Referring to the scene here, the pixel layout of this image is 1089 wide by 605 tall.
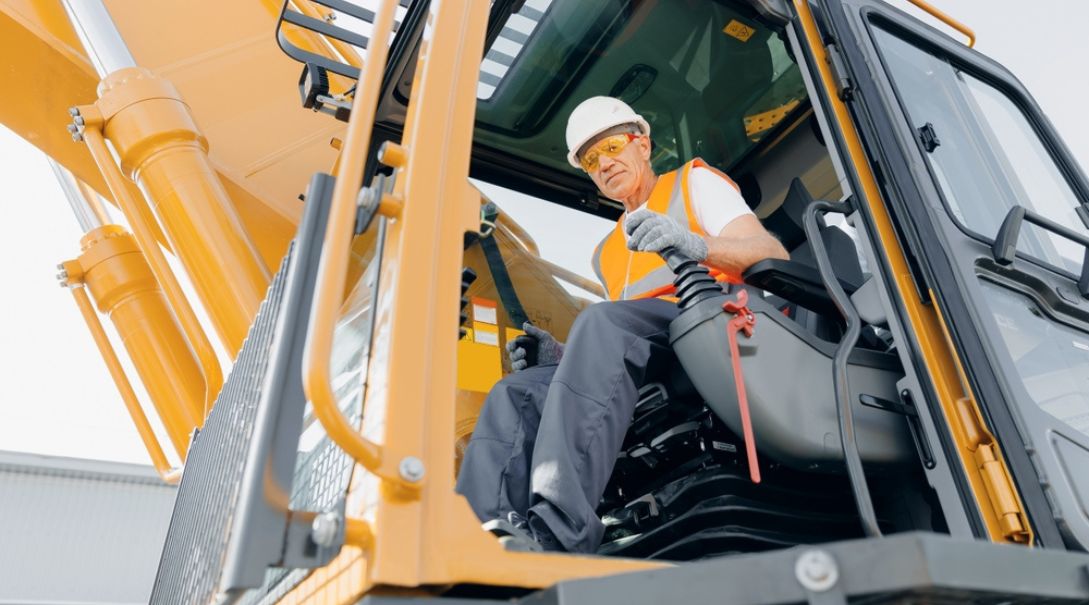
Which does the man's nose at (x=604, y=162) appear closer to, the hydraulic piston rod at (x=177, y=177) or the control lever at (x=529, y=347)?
the control lever at (x=529, y=347)

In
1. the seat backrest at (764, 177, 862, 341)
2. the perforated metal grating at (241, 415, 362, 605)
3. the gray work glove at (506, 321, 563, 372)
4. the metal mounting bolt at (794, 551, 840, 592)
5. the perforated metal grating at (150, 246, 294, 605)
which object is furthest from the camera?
the gray work glove at (506, 321, 563, 372)

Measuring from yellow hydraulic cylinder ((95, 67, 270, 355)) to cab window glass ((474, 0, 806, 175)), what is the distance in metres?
0.85

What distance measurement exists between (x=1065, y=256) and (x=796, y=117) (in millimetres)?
1081

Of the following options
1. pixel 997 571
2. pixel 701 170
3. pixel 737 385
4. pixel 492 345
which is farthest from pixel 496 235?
pixel 997 571

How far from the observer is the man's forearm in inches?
84.7

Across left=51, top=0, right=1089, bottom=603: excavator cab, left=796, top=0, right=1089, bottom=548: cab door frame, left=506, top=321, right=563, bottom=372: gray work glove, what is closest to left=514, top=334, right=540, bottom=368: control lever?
left=506, top=321, right=563, bottom=372: gray work glove

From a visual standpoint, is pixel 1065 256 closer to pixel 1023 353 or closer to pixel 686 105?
pixel 1023 353

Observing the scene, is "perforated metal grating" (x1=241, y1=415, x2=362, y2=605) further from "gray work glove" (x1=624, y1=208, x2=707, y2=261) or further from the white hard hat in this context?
the white hard hat

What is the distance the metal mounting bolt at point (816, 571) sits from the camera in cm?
101

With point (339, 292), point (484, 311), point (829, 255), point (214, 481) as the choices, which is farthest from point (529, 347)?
point (339, 292)

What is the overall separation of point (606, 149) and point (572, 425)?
3.78ft

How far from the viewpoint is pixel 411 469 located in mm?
1158

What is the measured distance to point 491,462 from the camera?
77.9 inches

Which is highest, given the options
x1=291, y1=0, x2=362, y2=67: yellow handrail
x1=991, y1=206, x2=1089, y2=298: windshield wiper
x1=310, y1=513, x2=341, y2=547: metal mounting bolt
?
x1=291, y1=0, x2=362, y2=67: yellow handrail
